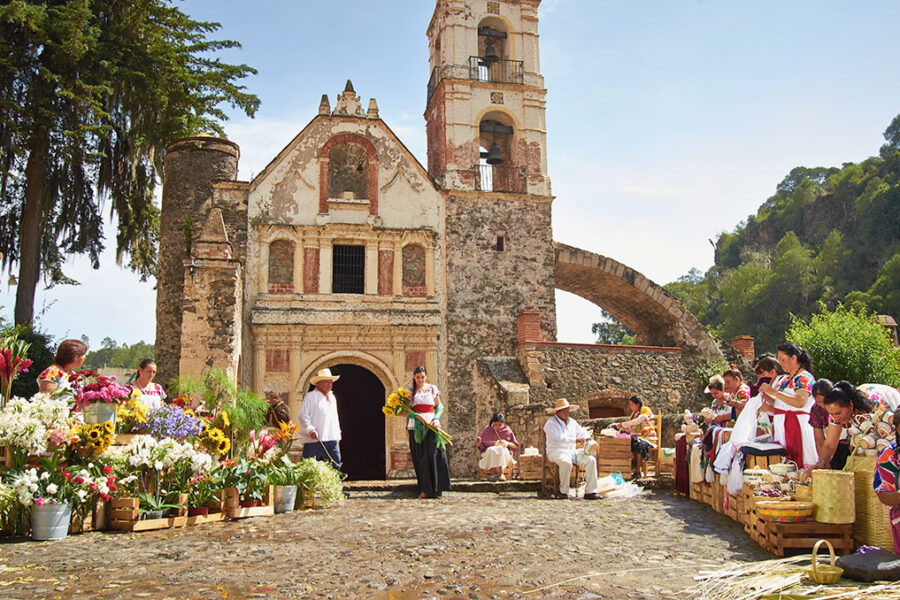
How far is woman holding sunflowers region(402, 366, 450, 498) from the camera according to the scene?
10.1m

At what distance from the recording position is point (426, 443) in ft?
33.7

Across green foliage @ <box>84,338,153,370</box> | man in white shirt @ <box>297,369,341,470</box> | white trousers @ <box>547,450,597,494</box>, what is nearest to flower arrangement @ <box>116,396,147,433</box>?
man in white shirt @ <box>297,369,341,470</box>

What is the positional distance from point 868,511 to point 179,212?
49.8ft

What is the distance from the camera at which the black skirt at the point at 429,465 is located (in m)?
10.1

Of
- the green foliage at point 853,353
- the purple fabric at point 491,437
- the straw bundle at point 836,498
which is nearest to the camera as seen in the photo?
the straw bundle at point 836,498

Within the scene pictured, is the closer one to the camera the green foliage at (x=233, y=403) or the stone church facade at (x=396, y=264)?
A: the green foliage at (x=233, y=403)

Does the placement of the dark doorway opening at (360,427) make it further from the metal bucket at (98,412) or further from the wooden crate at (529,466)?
the metal bucket at (98,412)

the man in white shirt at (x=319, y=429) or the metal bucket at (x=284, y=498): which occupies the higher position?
the man in white shirt at (x=319, y=429)

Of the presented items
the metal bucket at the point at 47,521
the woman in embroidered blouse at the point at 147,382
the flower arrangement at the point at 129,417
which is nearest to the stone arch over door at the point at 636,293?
the woman in embroidered blouse at the point at 147,382

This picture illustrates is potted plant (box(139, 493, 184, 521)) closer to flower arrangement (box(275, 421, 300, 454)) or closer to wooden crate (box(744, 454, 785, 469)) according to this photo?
flower arrangement (box(275, 421, 300, 454))

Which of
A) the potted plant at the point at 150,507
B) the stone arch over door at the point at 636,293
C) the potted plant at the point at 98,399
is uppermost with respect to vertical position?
the stone arch over door at the point at 636,293

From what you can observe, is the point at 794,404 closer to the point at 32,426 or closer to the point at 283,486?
the point at 283,486

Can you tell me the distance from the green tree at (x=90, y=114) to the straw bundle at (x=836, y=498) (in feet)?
53.3

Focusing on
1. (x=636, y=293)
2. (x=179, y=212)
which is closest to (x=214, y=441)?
(x=179, y=212)
